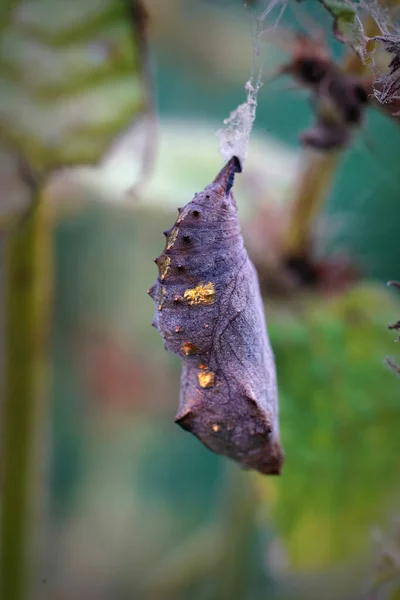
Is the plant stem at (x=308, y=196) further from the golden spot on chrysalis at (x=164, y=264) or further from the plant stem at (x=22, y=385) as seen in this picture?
the golden spot on chrysalis at (x=164, y=264)

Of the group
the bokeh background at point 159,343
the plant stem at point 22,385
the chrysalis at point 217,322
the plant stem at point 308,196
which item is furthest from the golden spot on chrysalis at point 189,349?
the plant stem at point 308,196

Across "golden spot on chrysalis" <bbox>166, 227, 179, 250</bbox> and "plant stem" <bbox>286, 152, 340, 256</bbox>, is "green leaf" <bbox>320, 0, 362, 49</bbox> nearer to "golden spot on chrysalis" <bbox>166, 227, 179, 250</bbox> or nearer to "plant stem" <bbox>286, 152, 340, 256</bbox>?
"golden spot on chrysalis" <bbox>166, 227, 179, 250</bbox>

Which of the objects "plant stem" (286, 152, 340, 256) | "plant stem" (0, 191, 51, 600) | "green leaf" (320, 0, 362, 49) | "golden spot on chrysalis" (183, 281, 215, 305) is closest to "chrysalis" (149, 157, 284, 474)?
"golden spot on chrysalis" (183, 281, 215, 305)

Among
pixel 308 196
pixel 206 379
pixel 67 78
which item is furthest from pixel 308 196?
pixel 206 379

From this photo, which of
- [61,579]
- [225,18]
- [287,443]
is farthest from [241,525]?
[225,18]

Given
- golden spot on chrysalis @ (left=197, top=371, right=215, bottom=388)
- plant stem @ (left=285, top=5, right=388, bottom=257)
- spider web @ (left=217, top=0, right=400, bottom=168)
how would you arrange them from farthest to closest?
plant stem @ (left=285, top=5, right=388, bottom=257)
golden spot on chrysalis @ (left=197, top=371, right=215, bottom=388)
spider web @ (left=217, top=0, right=400, bottom=168)

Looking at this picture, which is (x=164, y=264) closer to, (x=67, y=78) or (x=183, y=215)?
(x=183, y=215)

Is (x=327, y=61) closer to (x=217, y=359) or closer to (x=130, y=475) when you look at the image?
(x=217, y=359)
